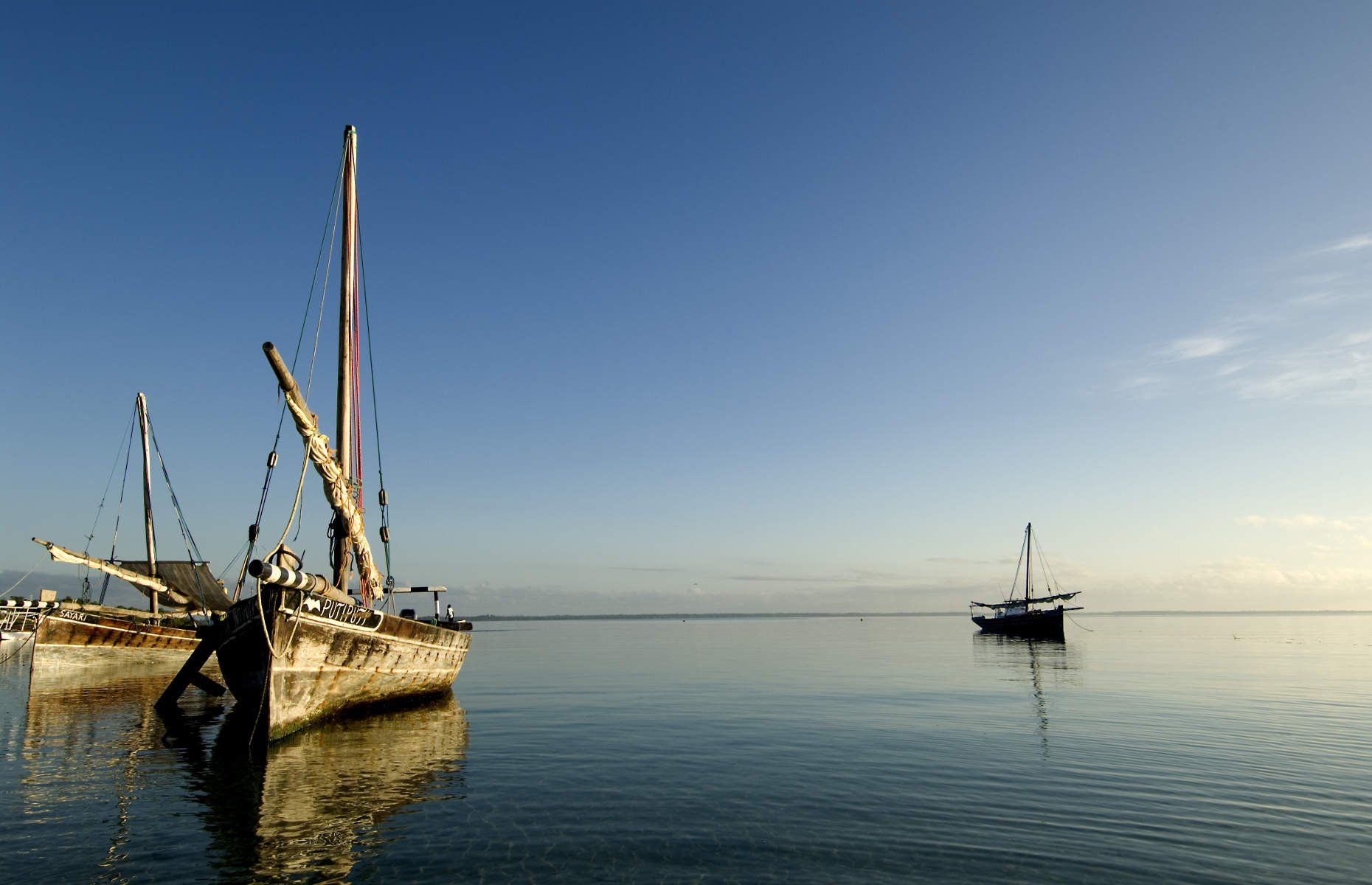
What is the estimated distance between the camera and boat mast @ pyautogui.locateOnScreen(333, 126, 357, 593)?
2780 cm

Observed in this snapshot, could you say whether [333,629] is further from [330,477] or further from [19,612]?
[19,612]

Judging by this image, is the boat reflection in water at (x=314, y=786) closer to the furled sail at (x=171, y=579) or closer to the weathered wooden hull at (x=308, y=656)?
the weathered wooden hull at (x=308, y=656)

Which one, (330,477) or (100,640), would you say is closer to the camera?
(330,477)

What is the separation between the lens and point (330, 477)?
26156mm

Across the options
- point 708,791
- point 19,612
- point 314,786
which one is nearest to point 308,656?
point 314,786

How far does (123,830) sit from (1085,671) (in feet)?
161

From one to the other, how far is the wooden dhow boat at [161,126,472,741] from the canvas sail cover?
1034 inches

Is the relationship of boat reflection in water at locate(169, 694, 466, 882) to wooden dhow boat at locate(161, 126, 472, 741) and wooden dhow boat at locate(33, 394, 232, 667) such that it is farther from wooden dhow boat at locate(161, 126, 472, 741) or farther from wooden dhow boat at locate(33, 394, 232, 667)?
wooden dhow boat at locate(33, 394, 232, 667)

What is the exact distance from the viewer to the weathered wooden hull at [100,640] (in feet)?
128

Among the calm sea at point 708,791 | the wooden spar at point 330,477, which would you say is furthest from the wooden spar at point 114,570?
the wooden spar at point 330,477

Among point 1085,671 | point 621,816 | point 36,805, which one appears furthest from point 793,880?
point 1085,671

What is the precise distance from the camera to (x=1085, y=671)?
154 feet

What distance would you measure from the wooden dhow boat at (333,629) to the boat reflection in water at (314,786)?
1.02 meters

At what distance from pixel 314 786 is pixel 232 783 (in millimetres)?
1908
